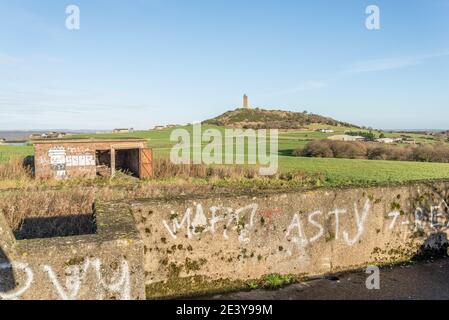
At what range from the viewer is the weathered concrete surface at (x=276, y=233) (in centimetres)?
537

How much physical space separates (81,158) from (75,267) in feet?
73.5

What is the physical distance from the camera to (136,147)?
27016 millimetres

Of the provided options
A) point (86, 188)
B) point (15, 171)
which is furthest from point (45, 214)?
point (15, 171)

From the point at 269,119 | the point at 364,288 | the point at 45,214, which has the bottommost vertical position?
the point at 364,288

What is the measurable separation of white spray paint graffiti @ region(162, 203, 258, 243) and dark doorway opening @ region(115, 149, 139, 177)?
2265 centimetres

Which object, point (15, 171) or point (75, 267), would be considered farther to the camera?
point (15, 171)

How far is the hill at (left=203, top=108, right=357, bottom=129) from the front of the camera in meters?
91.4

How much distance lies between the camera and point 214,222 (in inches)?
221

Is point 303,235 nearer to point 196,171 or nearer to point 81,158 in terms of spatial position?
point 81,158

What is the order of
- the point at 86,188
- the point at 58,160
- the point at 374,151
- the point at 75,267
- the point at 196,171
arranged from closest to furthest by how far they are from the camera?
the point at 75,267
the point at 86,188
the point at 58,160
the point at 196,171
the point at 374,151

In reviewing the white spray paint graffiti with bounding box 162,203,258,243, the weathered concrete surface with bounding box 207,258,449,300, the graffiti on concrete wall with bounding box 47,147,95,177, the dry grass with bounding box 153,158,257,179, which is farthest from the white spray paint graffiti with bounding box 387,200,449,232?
the graffiti on concrete wall with bounding box 47,147,95,177
